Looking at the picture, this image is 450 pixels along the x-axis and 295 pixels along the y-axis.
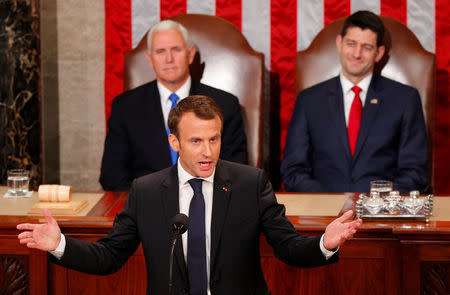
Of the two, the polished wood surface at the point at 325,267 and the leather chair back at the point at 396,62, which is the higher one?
the leather chair back at the point at 396,62

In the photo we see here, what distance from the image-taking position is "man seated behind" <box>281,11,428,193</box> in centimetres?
387

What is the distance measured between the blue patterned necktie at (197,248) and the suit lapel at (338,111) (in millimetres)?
1797

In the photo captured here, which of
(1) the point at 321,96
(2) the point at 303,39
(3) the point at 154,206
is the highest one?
(2) the point at 303,39

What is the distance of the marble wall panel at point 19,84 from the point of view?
4.37 metres

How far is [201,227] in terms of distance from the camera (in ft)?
7.48

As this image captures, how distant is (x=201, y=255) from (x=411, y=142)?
1.94m

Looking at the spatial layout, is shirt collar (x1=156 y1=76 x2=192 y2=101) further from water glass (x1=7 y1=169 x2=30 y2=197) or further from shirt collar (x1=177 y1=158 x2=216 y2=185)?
shirt collar (x1=177 y1=158 x2=216 y2=185)

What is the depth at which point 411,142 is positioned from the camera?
3846 millimetres

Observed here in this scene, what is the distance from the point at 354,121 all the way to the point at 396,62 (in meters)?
0.55

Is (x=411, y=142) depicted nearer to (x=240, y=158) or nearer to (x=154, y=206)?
(x=240, y=158)

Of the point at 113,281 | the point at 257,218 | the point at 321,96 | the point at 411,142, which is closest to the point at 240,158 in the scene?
the point at 321,96

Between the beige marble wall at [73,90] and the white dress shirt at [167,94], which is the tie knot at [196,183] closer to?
the white dress shirt at [167,94]

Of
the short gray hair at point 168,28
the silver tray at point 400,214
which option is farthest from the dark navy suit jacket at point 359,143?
the silver tray at point 400,214

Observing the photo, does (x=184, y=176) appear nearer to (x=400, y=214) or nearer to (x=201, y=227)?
(x=201, y=227)
